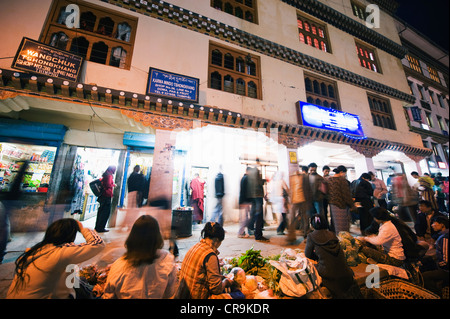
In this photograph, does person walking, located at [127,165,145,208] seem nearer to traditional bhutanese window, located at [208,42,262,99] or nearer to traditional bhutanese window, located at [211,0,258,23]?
traditional bhutanese window, located at [208,42,262,99]

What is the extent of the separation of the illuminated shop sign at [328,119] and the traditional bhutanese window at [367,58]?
5.47 m

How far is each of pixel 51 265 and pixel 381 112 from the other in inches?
590

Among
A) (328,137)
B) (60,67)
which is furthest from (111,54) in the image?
(328,137)

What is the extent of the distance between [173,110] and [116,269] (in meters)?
4.93

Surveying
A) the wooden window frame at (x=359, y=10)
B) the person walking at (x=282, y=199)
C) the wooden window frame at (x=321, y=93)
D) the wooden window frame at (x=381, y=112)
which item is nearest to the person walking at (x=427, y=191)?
the wooden window frame at (x=381, y=112)

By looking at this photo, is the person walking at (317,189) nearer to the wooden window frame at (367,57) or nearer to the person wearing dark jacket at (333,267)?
the person wearing dark jacket at (333,267)

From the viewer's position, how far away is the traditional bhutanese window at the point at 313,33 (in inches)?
394

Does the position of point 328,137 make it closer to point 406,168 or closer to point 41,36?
point 406,168

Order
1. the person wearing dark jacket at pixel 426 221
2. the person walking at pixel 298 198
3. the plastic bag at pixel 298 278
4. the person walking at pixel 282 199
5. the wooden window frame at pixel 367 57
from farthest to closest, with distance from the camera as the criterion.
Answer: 1. the wooden window frame at pixel 367 57
2. the person walking at pixel 282 199
3. the person walking at pixel 298 198
4. the person wearing dark jacket at pixel 426 221
5. the plastic bag at pixel 298 278

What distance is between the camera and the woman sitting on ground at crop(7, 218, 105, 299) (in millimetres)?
1739

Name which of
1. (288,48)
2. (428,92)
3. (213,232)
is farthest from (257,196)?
(428,92)

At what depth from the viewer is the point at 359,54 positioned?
11.5m

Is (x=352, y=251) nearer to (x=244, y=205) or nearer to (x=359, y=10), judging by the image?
(x=244, y=205)

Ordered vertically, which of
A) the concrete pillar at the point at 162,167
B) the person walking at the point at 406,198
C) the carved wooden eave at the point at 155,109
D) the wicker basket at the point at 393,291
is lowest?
the wicker basket at the point at 393,291
